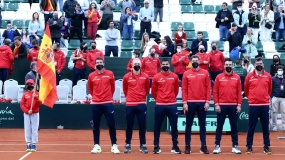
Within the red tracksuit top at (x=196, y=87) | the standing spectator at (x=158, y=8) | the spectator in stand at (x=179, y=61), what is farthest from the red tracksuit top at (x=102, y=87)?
the standing spectator at (x=158, y=8)

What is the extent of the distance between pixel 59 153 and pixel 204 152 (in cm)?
365

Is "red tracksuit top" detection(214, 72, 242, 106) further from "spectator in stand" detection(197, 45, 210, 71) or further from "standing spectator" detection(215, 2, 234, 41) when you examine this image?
"standing spectator" detection(215, 2, 234, 41)

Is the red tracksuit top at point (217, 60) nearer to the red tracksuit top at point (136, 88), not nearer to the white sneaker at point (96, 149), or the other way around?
the red tracksuit top at point (136, 88)

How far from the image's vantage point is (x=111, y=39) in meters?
26.8

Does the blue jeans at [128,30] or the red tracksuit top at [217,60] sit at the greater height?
the blue jeans at [128,30]

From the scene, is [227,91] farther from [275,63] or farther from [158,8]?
[158,8]

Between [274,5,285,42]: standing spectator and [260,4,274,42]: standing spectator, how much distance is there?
0.75ft

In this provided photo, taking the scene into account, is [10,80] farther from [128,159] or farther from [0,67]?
[128,159]

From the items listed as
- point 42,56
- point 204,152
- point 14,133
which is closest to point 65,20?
point 14,133

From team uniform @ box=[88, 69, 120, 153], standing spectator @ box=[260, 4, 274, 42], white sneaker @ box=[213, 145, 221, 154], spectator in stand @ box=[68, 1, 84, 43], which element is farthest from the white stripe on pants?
standing spectator @ box=[260, 4, 274, 42]

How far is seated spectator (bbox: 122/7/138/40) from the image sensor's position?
28.6 m

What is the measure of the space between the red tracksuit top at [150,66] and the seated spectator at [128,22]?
195 inches

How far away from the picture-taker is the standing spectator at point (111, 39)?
2669 centimetres

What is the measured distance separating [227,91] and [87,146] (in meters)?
4.17
